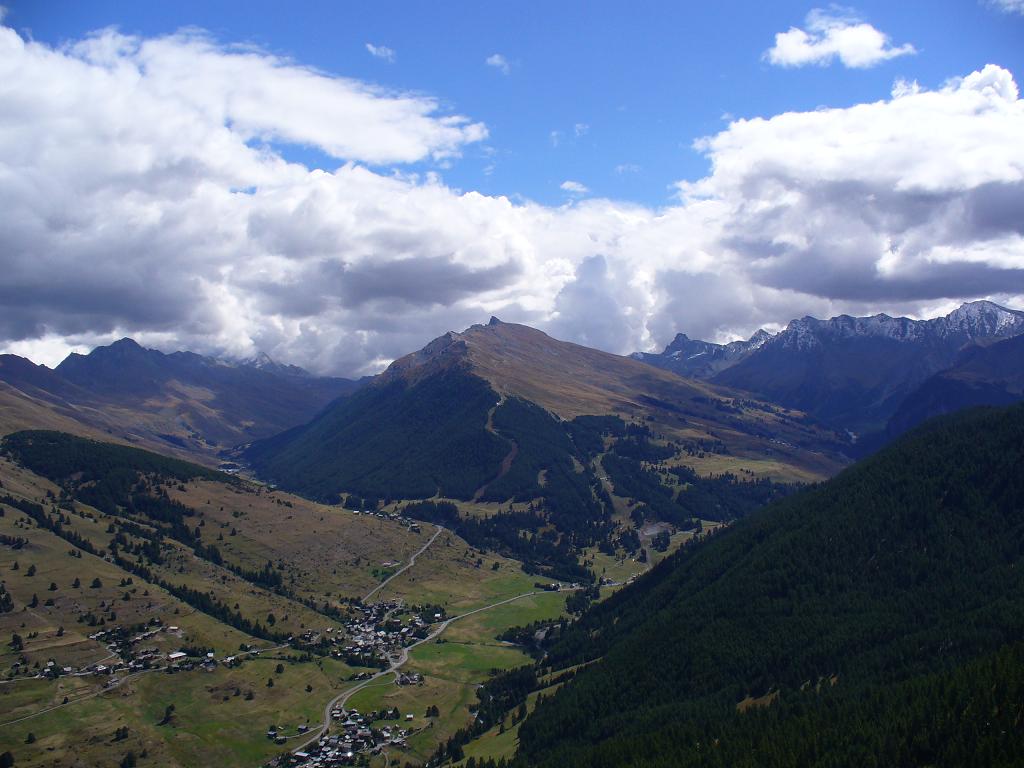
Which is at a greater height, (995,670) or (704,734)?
(995,670)

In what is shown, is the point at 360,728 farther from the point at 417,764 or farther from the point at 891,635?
the point at 891,635

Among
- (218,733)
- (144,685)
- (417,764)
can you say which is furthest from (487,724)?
A: (144,685)

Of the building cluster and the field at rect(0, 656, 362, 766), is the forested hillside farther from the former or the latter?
the field at rect(0, 656, 362, 766)

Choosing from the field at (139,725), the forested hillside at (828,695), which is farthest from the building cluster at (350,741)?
the forested hillside at (828,695)

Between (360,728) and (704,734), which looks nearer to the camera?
(704,734)

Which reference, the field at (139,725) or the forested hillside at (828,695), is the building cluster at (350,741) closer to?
the field at (139,725)

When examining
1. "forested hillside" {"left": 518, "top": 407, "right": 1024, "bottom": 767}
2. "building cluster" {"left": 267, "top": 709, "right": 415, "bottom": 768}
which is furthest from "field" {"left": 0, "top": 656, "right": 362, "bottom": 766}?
"forested hillside" {"left": 518, "top": 407, "right": 1024, "bottom": 767}

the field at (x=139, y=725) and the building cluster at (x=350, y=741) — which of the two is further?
the building cluster at (x=350, y=741)

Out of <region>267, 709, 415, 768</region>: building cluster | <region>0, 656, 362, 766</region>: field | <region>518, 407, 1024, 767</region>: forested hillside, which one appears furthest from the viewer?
<region>267, 709, 415, 768</region>: building cluster

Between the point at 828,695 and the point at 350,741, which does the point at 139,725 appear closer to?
the point at 350,741

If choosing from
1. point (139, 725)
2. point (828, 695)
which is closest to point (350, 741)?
point (139, 725)

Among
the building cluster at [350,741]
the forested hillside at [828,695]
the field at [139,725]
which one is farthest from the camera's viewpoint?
the building cluster at [350,741]
